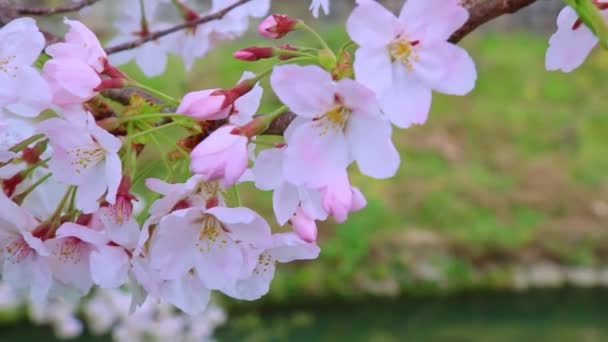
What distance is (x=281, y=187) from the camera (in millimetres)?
546

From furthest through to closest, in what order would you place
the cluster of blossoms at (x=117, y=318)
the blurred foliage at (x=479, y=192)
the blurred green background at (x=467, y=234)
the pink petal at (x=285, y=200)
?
the blurred foliage at (x=479, y=192)
the blurred green background at (x=467, y=234)
the cluster of blossoms at (x=117, y=318)
the pink petal at (x=285, y=200)

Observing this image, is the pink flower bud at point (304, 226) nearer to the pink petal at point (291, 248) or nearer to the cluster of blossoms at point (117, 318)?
the pink petal at point (291, 248)

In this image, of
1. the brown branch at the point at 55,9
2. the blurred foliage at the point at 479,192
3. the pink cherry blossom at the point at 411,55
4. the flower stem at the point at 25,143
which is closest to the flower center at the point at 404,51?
the pink cherry blossom at the point at 411,55

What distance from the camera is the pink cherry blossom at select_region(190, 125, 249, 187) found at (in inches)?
20.2

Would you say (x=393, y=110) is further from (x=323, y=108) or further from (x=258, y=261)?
(x=258, y=261)

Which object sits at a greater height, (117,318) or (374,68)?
(374,68)

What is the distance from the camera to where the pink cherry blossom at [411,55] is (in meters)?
0.49

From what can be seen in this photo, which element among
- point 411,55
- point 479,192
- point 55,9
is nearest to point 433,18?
point 411,55

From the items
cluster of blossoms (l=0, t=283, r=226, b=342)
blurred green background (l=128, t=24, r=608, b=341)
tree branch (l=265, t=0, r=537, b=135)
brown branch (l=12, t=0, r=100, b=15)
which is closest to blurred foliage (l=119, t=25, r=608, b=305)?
blurred green background (l=128, t=24, r=608, b=341)

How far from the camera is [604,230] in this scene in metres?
4.33

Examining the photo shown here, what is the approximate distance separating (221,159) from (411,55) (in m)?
0.11

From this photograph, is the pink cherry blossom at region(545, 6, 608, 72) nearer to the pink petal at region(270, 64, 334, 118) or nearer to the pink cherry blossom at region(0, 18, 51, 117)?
the pink petal at region(270, 64, 334, 118)

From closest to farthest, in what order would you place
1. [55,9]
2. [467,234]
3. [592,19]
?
[592,19] < [55,9] < [467,234]

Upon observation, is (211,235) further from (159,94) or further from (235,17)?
(235,17)
